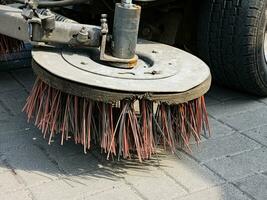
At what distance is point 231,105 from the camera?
3.09 metres

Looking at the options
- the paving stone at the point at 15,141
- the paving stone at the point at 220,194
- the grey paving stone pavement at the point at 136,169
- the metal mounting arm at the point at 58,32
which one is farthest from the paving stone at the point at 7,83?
the paving stone at the point at 220,194

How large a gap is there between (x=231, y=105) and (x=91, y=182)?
1.14m

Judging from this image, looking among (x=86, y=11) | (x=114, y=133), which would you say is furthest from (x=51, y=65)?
(x=86, y=11)

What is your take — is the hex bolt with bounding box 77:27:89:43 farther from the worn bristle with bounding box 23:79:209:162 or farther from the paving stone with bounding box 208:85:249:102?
the paving stone with bounding box 208:85:249:102

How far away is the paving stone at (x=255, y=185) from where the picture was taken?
87.8 inches

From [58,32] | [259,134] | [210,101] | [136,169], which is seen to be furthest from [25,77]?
[259,134]

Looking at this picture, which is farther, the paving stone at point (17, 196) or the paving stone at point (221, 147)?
the paving stone at point (221, 147)

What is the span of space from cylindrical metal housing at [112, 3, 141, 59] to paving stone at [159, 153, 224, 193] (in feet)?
1.67

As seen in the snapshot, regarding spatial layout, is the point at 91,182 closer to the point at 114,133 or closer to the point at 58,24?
the point at 114,133

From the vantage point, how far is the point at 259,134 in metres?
2.75

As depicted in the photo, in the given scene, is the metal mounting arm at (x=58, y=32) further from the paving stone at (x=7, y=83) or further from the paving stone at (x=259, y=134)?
the paving stone at (x=259, y=134)

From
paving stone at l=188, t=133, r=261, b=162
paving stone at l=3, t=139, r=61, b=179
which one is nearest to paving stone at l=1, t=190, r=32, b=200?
paving stone at l=3, t=139, r=61, b=179

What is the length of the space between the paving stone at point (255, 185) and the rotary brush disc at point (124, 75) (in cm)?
42

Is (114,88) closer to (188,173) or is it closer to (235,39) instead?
(188,173)
